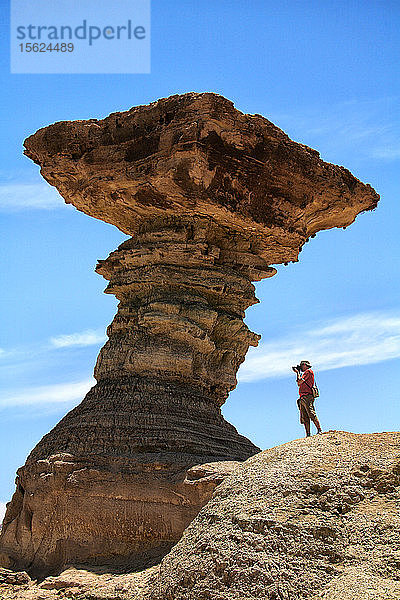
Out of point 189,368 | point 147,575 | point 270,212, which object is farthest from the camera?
point 270,212

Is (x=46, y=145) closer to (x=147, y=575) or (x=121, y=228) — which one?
(x=121, y=228)

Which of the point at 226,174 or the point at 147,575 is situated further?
the point at 226,174

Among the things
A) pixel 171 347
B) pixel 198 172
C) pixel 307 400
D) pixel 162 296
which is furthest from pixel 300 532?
pixel 198 172

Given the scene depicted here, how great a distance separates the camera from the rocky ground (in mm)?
8250

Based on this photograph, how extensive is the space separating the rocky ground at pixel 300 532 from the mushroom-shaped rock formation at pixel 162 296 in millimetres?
2023

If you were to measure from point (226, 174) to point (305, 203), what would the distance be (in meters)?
2.30

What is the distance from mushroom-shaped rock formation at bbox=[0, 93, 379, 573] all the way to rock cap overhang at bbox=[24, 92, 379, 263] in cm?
3

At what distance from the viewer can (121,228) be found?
1709 cm

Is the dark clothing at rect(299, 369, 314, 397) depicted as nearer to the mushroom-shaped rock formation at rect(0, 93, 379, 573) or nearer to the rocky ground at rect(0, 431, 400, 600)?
the rocky ground at rect(0, 431, 400, 600)

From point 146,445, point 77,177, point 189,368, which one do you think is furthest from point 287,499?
point 77,177

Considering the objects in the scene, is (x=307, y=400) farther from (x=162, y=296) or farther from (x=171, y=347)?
(x=162, y=296)

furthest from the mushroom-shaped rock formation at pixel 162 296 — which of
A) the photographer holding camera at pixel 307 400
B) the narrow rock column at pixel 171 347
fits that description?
the photographer holding camera at pixel 307 400

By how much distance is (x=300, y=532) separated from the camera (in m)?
8.83

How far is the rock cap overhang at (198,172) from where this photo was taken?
14.5 metres
